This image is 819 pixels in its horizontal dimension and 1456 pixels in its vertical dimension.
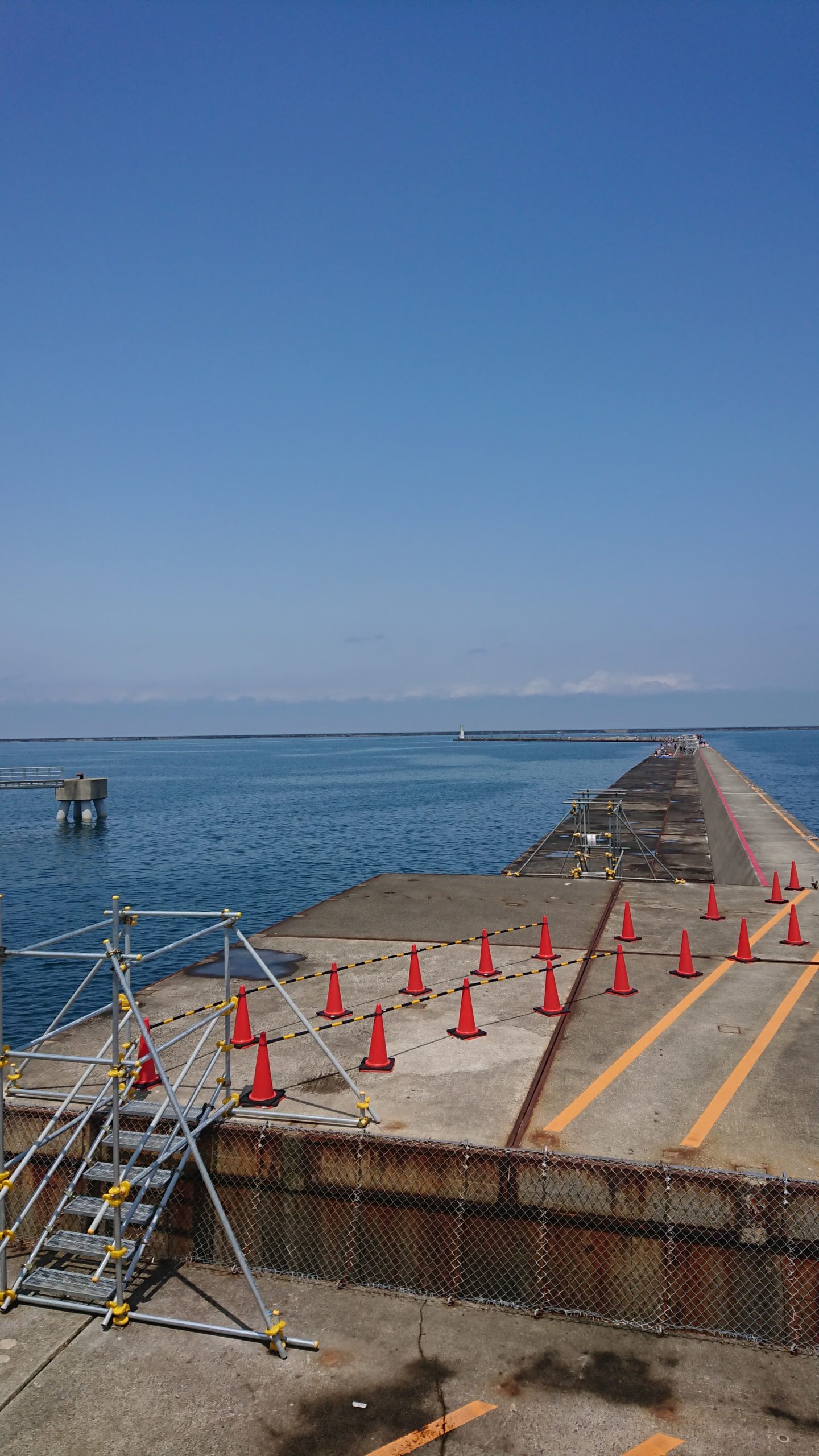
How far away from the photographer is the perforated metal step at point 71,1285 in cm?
665

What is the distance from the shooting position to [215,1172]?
798cm

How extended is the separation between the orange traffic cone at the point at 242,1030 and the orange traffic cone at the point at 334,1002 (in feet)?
3.68

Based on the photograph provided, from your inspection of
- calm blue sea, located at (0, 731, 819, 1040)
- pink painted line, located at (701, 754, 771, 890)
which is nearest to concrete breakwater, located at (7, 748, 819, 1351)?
pink painted line, located at (701, 754, 771, 890)

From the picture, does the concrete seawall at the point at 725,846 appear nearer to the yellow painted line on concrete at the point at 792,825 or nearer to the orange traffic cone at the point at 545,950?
the yellow painted line on concrete at the point at 792,825

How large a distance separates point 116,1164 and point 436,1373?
104 inches

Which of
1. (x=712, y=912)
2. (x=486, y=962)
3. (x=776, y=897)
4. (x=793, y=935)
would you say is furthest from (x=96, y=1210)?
(x=776, y=897)

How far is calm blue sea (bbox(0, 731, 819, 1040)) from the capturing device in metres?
30.8

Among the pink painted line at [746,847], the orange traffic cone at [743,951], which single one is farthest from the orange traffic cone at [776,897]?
the orange traffic cone at [743,951]

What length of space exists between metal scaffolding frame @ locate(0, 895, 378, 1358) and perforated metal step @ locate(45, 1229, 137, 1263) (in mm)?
10

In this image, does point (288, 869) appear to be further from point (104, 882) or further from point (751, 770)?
point (751, 770)

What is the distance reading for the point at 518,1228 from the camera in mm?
7188

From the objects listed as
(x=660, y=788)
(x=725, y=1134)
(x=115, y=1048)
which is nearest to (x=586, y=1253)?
(x=725, y=1134)

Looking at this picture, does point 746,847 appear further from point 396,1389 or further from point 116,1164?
point 116,1164

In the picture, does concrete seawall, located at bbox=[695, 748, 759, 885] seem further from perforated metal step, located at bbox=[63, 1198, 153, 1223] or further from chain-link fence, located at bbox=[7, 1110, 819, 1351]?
perforated metal step, located at bbox=[63, 1198, 153, 1223]
